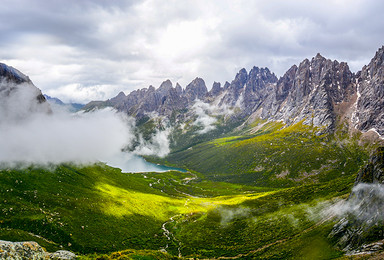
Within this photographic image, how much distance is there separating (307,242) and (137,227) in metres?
66.2

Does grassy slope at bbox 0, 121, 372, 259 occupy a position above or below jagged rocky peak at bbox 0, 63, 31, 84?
below

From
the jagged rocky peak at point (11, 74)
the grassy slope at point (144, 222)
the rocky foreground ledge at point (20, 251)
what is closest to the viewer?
the rocky foreground ledge at point (20, 251)

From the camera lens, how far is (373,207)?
5766 cm

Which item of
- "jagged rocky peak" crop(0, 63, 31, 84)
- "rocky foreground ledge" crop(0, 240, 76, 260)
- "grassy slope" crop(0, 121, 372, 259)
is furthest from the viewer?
"jagged rocky peak" crop(0, 63, 31, 84)

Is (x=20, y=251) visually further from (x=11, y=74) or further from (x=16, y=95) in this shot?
(x=11, y=74)

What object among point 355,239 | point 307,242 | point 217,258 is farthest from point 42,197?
point 355,239

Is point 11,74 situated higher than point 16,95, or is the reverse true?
point 11,74

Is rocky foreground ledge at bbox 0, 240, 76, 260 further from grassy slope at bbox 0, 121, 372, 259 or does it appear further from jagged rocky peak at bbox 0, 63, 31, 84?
jagged rocky peak at bbox 0, 63, 31, 84

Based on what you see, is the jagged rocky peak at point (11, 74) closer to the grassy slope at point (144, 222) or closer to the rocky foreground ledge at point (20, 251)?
the grassy slope at point (144, 222)

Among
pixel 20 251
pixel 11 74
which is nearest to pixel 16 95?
pixel 11 74

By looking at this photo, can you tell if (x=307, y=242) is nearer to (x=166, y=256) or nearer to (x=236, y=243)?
(x=236, y=243)

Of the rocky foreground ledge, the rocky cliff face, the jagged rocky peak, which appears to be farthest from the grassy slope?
the jagged rocky peak

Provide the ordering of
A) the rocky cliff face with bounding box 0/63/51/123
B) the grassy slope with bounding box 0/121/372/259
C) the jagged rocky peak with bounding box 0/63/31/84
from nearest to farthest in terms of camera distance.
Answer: the grassy slope with bounding box 0/121/372/259, the rocky cliff face with bounding box 0/63/51/123, the jagged rocky peak with bounding box 0/63/31/84

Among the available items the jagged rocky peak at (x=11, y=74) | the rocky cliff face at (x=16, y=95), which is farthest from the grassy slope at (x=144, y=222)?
the jagged rocky peak at (x=11, y=74)
